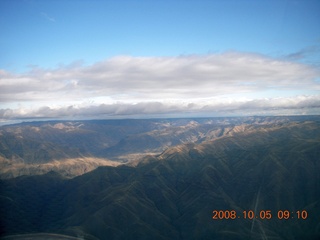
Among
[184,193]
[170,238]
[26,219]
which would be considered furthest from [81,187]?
[170,238]

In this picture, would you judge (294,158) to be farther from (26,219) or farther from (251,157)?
(26,219)

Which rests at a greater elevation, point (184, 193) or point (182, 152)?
point (182, 152)
